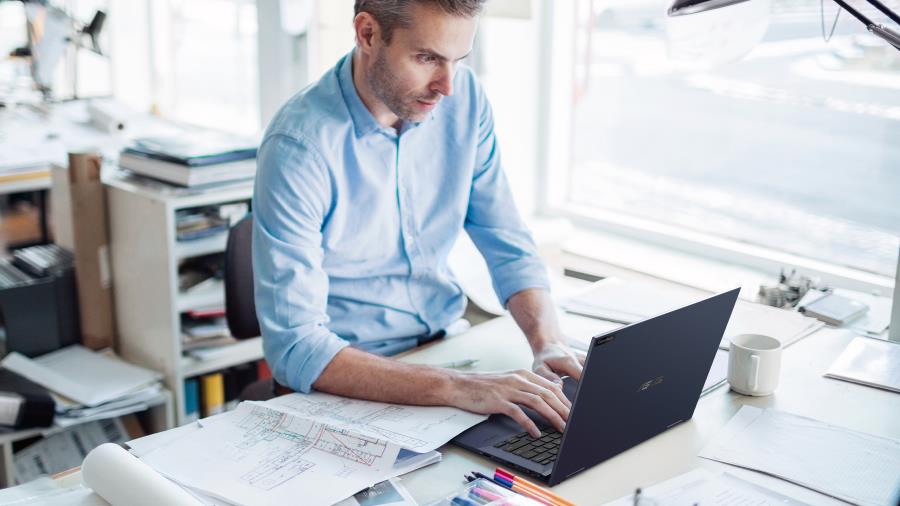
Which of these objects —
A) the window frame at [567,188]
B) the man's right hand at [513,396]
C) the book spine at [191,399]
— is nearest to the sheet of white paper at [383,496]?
the man's right hand at [513,396]

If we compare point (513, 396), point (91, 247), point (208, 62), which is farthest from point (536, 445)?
point (208, 62)

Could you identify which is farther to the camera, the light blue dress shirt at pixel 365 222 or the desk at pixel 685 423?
the light blue dress shirt at pixel 365 222

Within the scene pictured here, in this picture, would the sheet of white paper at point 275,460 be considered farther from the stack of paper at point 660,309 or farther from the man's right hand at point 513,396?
the stack of paper at point 660,309

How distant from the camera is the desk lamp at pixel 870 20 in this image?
1.34 m

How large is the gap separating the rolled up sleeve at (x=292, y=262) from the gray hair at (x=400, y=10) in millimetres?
238

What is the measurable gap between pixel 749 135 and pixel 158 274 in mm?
1566

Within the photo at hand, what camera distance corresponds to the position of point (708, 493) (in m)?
1.11

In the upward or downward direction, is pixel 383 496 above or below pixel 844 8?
below

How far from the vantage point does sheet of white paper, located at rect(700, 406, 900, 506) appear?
1.13 m

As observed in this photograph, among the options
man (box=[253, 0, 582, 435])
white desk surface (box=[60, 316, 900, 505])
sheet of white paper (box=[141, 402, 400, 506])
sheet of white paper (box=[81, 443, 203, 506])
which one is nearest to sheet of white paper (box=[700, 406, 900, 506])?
white desk surface (box=[60, 316, 900, 505])

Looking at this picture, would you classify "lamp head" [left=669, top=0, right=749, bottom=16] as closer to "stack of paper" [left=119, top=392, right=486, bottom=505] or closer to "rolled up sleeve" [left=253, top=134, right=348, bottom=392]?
"rolled up sleeve" [left=253, top=134, right=348, bottom=392]

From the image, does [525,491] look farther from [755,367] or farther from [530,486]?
[755,367]

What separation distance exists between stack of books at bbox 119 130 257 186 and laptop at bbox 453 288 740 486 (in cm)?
130

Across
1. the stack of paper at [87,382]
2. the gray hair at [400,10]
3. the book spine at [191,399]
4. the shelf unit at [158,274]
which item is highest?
the gray hair at [400,10]
